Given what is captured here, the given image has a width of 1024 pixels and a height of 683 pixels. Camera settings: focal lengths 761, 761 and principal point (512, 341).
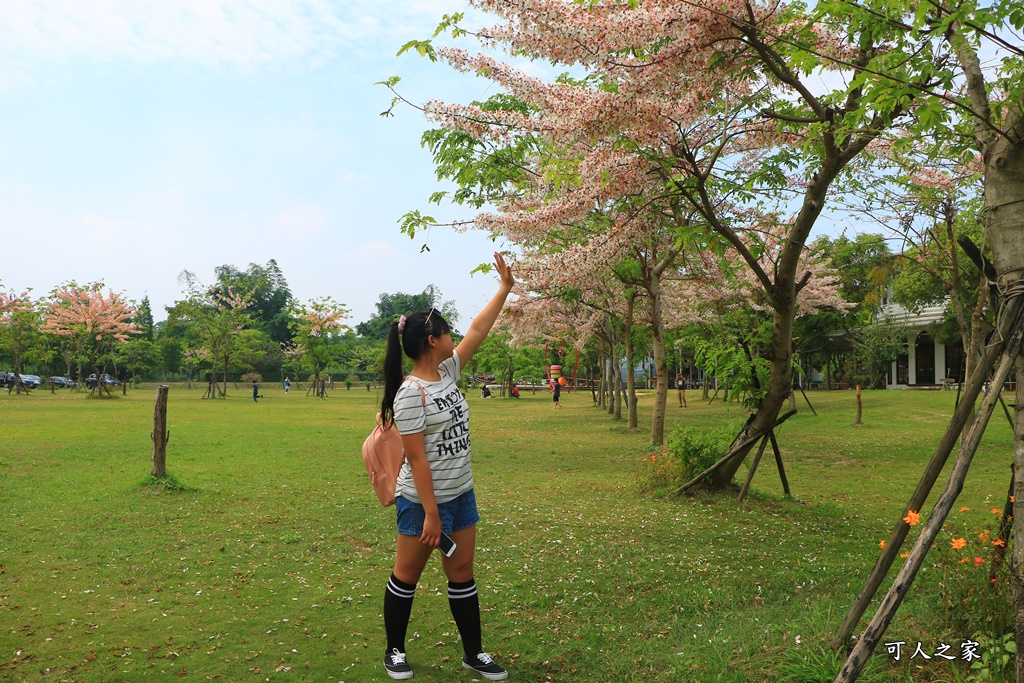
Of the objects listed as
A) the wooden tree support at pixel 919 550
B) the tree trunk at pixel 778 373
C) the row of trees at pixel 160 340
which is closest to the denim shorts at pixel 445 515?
the wooden tree support at pixel 919 550

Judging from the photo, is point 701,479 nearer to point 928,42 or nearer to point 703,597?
point 703,597

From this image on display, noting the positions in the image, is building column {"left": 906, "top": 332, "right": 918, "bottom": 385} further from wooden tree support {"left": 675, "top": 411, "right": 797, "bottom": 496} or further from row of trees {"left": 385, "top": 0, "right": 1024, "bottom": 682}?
wooden tree support {"left": 675, "top": 411, "right": 797, "bottom": 496}

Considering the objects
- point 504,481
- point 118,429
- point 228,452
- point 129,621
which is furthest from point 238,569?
point 118,429

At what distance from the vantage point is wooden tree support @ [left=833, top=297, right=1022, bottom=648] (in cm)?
379

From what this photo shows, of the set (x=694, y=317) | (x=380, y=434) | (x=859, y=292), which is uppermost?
(x=859, y=292)

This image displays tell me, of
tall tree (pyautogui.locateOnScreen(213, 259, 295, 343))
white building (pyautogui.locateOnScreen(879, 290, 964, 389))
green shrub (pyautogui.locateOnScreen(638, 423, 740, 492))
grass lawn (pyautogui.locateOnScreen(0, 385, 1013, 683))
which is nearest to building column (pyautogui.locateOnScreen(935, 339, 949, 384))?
white building (pyautogui.locateOnScreen(879, 290, 964, 389))

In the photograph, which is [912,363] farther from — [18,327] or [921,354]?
[18,327]

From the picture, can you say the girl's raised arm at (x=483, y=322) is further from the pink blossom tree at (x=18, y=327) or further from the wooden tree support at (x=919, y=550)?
the pink blossom tree at (x=18, y=327)

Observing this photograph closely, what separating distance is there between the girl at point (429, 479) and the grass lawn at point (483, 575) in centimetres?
37

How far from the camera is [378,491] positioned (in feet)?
13.9

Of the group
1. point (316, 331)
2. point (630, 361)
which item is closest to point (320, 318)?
point (316, 331)

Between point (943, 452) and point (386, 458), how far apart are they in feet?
9.53

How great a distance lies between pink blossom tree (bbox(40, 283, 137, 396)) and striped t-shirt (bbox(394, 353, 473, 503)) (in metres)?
46.6

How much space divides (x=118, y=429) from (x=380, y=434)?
18.9 metres
